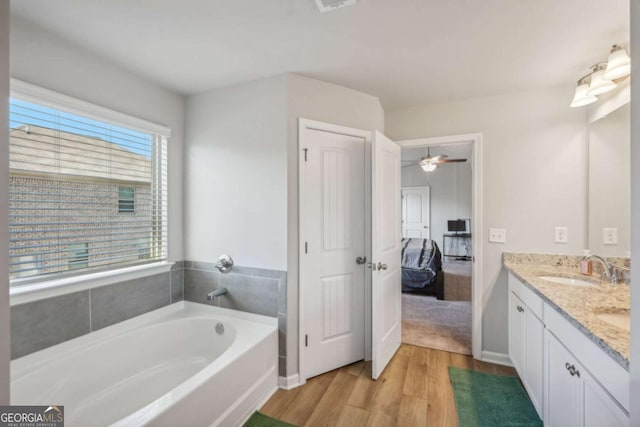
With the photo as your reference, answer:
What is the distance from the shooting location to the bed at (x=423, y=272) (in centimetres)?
405

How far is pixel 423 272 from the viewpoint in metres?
4.07

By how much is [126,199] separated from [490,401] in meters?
3.04

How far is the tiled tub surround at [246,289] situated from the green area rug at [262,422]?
34 cm

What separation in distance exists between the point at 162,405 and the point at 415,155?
18.8 feet

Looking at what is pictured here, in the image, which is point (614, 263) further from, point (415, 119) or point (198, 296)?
point (198, 296)

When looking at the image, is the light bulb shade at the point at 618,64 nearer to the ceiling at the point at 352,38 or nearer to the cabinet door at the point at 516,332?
the ceiling at the point at 352,38

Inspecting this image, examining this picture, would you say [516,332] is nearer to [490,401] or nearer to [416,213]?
[490,401]

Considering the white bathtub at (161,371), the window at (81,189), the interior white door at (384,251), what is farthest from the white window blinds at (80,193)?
the interior white door at (384,251)

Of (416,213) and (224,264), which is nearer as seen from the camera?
(224,264)

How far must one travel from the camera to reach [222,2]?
137 cm

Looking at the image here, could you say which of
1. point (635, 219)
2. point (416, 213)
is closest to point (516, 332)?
point (635, 219)

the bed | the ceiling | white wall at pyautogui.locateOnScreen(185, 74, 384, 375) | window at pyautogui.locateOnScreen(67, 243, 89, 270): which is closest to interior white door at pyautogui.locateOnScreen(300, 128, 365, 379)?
white wall at pyautogui.locateOnScreen(185, 74, 384, 375)

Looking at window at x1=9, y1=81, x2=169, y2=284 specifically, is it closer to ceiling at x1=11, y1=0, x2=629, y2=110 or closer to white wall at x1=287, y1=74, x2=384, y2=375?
ceiling at x1=11, y1=0, x2=629, y2=110

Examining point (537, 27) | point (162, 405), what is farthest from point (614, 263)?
point (162, 405)
